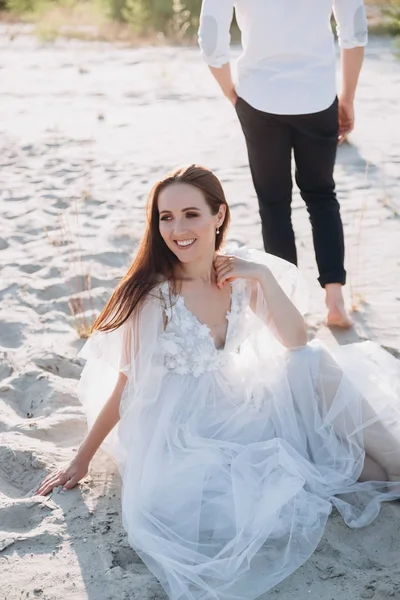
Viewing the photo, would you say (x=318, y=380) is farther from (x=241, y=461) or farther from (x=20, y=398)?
(x=20, y=398)

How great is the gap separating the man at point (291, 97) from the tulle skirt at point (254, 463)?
0.96m

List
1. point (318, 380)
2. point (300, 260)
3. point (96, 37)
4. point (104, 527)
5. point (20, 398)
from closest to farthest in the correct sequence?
point (104, 527)
point (318, 380)
point (20, 398)
point (300, 260)
point (96, 37)

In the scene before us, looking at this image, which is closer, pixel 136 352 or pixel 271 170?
pixel 136 352

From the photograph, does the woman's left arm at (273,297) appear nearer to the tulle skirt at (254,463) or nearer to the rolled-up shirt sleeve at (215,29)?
the tulle skirt at (254,463)

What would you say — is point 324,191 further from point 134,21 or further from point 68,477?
point 134,21

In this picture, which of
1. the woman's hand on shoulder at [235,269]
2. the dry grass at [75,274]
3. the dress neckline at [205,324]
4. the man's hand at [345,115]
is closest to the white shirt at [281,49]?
the man's hand at [345,115]

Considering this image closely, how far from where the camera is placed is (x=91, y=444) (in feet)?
9.45

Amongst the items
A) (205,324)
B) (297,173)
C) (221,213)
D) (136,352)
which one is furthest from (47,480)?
(297,173)

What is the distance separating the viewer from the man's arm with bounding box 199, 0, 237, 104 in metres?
3.60

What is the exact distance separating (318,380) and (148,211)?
817mm

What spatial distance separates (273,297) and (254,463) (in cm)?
60

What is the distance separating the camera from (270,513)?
2.49 meters

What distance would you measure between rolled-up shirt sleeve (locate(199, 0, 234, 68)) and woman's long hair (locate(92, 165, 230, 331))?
41.0 inches

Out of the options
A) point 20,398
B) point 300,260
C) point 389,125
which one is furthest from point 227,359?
point 389,125
